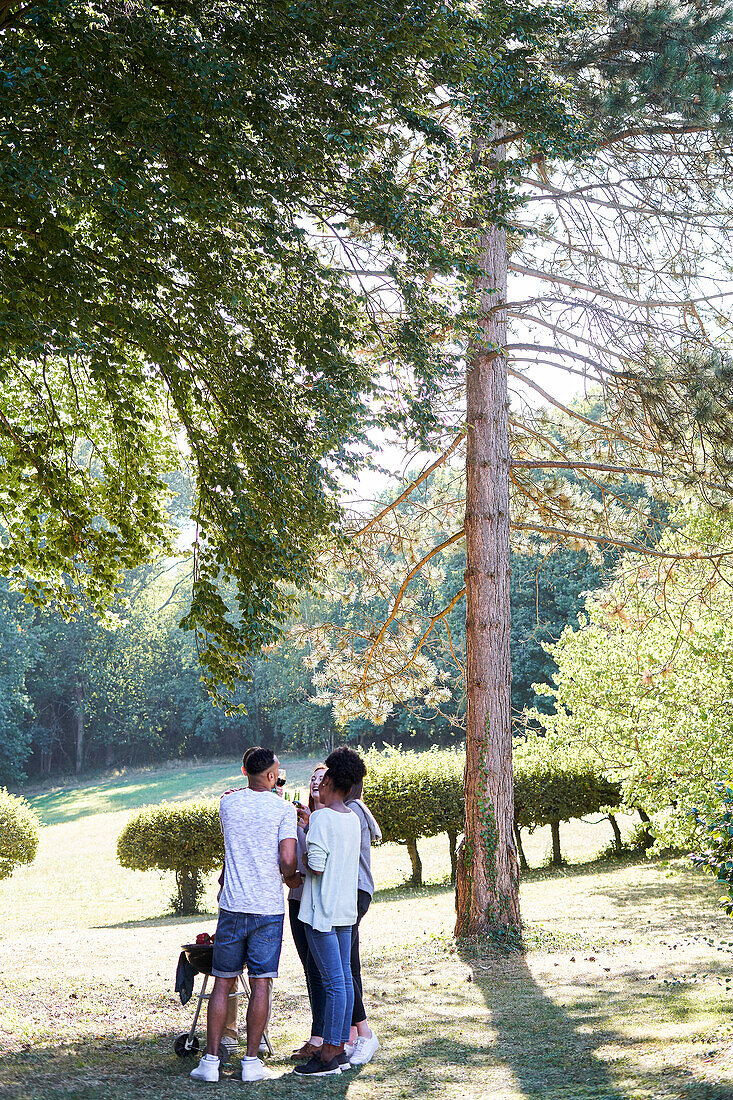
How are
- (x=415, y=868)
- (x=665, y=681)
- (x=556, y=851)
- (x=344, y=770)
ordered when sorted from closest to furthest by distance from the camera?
1. (x=344, y=770)
2. (x=665, y=681)
3. (x=415, y=868)
4. (x=556, y=851)

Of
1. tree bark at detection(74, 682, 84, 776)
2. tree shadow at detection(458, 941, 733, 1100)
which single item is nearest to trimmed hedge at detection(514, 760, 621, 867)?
tree shadow at detection(458, 941, 733, 1100)

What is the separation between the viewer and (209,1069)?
4.89 meters

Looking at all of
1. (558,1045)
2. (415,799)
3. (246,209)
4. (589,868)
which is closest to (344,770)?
(558,1045)

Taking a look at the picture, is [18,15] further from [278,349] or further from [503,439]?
[503,439]

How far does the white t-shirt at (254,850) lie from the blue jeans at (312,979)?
30cm

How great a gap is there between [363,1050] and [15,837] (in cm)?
1165

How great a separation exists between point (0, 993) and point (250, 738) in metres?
45.4

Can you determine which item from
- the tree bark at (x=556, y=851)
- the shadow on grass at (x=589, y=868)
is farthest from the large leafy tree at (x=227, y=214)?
the tree bark at (x=556, y=851)

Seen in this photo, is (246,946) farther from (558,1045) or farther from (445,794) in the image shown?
(445,794)

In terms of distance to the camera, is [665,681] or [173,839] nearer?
[665,681]

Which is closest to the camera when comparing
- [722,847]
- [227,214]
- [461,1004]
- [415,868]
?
[722,847]

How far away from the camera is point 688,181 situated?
33.2ft

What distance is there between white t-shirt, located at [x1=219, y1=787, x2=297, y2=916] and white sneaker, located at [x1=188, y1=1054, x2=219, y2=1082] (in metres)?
0.81

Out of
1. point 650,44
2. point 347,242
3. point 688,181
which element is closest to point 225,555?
point 347,242
